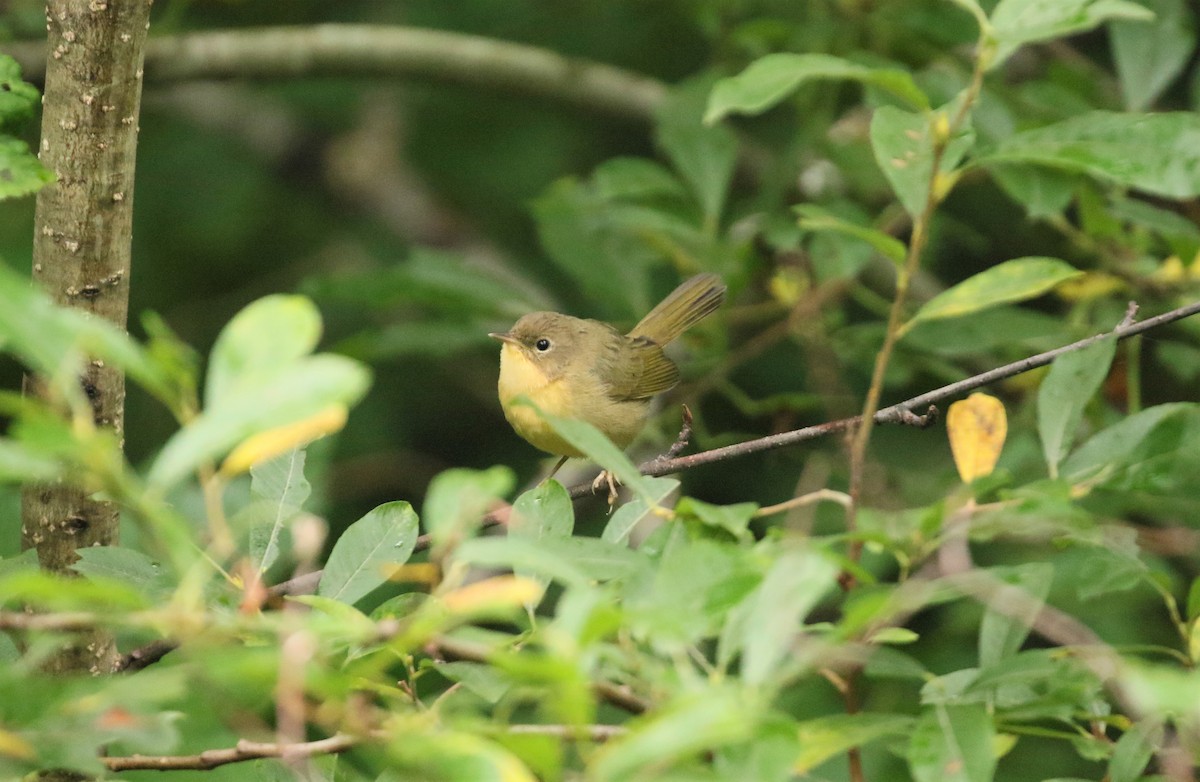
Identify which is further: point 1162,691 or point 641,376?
point 641,376

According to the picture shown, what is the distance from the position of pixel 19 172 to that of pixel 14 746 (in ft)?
3.17

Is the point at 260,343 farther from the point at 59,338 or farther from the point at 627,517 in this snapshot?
the point at 627,517

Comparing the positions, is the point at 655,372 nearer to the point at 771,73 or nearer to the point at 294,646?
the point at 771,73

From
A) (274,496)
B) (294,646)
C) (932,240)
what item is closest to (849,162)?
(932,240)

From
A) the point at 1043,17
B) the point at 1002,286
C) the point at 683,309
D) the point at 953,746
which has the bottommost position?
the point at 683,309

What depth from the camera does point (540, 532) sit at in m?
1.70

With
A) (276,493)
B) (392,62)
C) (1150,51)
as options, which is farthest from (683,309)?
(276,493)

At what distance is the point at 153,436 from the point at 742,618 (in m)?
4.95

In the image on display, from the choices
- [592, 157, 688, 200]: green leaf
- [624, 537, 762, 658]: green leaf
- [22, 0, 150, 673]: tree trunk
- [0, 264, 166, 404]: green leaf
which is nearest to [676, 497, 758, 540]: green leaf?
[624, 537, 762, 658]: green leaf

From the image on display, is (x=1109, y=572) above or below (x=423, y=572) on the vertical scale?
below

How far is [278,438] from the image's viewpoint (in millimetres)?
1190

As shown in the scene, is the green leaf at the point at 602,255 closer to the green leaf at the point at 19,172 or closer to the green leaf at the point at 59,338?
the green leaf at the point at 19,172

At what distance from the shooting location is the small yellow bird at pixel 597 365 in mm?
4566

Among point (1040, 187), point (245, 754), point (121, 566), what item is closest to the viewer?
point (245, 754)
